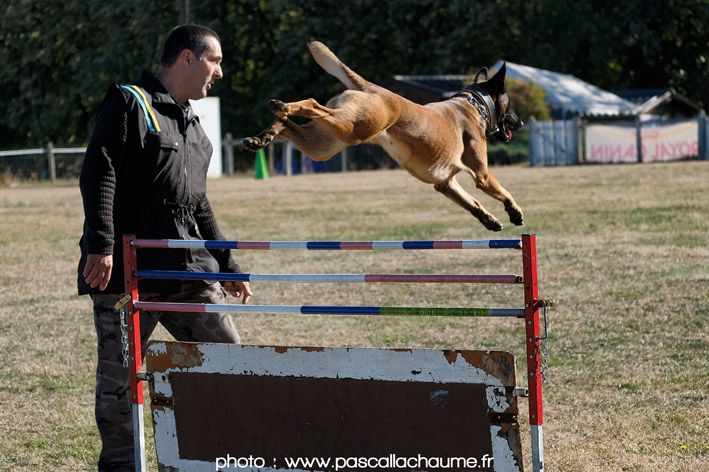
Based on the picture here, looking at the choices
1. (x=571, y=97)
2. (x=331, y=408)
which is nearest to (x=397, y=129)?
(x=331, y=408)

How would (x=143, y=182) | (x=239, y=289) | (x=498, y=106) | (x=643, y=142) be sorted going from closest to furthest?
(x=143, y=182) → (x=239, y=289) → (x=498, y=106) → (x=643, y=142)

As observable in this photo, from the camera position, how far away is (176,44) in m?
5.08

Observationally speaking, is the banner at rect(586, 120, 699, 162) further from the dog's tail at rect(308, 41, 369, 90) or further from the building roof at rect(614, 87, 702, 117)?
the dog's tail at rect(308, 41, 369, 90)

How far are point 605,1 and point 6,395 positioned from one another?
44.1m

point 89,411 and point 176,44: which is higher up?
point 176,44

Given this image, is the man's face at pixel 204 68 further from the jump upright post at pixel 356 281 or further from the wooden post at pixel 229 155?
A: the wooden post at pixel 229 155

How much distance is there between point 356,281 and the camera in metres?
4.56

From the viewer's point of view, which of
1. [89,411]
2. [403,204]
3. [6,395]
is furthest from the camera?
[403,204]

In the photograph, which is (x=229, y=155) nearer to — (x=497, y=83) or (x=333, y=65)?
(x=497, y=83)

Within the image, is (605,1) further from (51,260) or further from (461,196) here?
(461,196)

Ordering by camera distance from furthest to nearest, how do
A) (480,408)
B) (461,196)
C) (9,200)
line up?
(9,200) → (461,196) → (480,408)

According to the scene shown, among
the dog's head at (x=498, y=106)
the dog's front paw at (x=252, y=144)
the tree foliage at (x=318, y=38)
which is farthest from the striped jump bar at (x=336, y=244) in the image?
the tree foliage at (x=318, y=38)

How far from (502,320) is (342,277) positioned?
5529mm

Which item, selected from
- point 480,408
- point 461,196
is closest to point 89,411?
point 461,196
